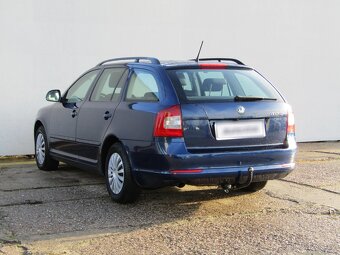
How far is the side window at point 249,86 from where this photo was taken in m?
5.89

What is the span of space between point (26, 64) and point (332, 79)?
243 inches

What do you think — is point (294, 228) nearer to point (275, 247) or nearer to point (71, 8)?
point (275, 247)

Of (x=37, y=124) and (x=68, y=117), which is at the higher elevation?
(x=68, y=117)

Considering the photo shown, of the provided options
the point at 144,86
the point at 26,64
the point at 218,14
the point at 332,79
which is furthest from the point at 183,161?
the point at 332,79

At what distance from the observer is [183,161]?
17.3 ft

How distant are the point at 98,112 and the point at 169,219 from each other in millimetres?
1700

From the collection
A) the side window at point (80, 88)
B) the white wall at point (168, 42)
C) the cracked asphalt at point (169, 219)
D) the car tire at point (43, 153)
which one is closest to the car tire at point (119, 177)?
the cracked asphalt at point (169, 219)

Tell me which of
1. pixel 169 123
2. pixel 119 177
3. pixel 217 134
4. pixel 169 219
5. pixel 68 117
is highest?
pixel 169 123

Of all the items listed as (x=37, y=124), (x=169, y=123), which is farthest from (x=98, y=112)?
(x=37, y=124)

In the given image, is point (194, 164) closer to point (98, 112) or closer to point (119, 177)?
point (119, 177)

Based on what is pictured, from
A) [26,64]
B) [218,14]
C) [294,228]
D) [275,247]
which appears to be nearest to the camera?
[275,247]

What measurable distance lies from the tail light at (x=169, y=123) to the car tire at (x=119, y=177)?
66cm

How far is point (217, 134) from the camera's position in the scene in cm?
539

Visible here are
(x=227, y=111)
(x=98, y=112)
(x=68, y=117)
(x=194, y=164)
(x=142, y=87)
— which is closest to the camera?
(x=194, y=164)
